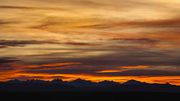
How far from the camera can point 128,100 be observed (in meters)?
145

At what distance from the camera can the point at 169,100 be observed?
5719 inches

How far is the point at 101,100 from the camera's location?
152 metres

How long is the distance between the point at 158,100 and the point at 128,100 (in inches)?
382

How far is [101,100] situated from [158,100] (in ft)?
55.1

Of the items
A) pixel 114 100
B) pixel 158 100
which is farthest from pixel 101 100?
pixel 158 100

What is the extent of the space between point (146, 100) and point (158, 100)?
3.50 meters

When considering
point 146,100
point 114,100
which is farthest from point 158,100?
point 114,100

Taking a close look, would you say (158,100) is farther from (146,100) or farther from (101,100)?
(101,100)

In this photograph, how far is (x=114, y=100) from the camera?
147125 mm

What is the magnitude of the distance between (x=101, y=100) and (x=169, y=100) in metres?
20.3

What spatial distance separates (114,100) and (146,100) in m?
9.84

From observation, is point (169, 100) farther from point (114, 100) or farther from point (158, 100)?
point (114, 100)

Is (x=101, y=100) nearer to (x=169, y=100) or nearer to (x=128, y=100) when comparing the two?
(x=128, y=100)

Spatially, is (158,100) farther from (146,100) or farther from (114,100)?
(114,100)
